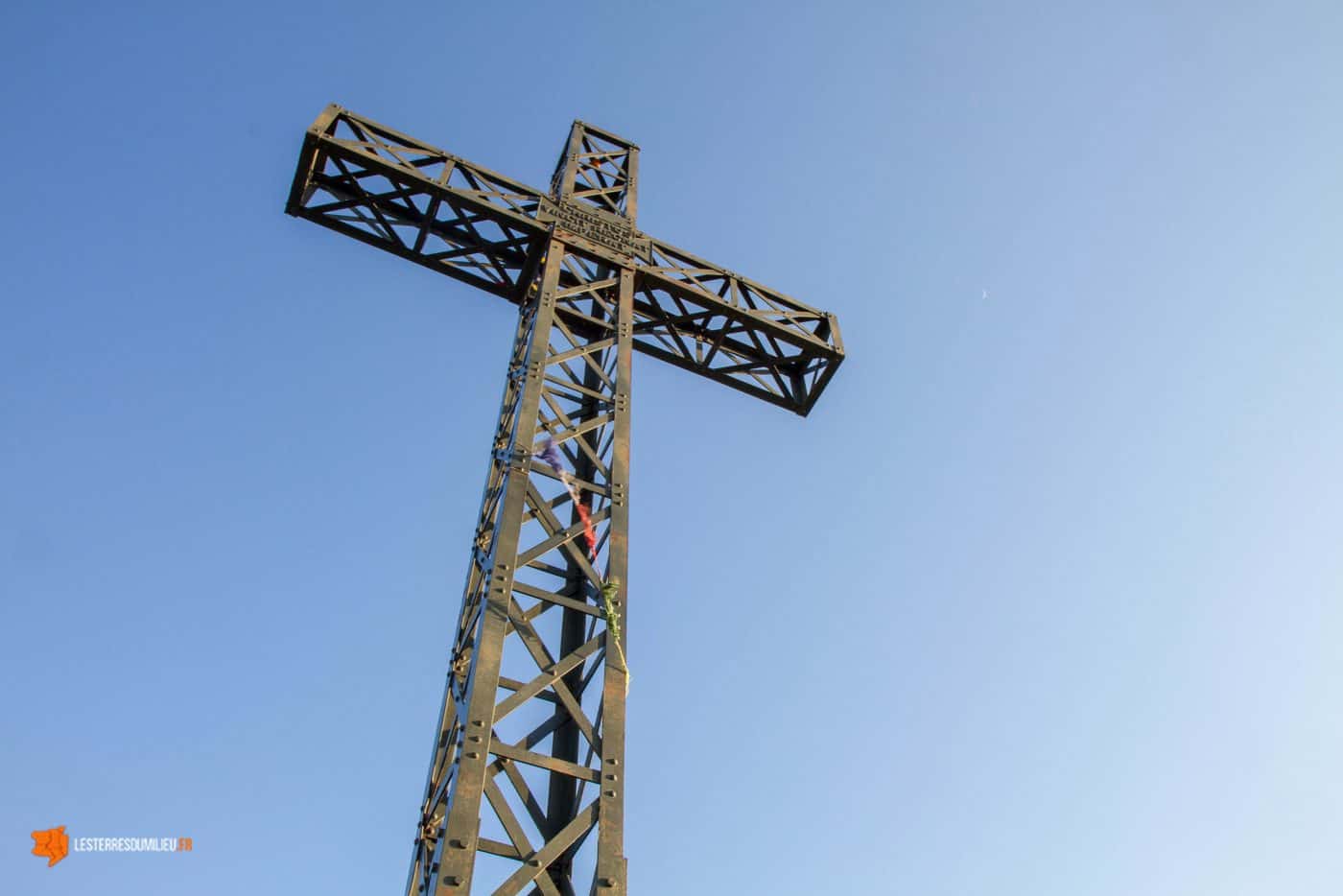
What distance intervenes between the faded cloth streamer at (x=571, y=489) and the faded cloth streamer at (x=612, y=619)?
0.30 m

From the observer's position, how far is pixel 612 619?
5.52 m

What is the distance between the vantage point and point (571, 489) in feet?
20.4

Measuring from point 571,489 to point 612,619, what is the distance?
3.35ft

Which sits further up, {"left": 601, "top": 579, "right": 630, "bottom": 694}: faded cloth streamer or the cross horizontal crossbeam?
the cross horizontal crossbeam

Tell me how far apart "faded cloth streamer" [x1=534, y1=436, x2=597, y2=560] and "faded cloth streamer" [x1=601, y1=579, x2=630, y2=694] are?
303mm

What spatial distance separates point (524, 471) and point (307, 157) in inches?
150

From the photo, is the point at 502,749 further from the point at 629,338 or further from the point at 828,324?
the point at 828,324

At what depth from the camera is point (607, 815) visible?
4.81 meters

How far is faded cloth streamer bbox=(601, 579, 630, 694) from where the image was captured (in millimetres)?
5449

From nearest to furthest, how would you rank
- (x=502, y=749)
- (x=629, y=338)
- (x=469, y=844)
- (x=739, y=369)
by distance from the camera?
(x=469, y=844) → (x=502, y=749) → (x=629, y=338) → (x=739, y=369)

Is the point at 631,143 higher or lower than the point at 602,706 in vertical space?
higher

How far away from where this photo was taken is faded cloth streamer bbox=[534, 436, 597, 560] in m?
5.97

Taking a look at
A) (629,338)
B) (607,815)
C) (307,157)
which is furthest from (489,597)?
(307,157)

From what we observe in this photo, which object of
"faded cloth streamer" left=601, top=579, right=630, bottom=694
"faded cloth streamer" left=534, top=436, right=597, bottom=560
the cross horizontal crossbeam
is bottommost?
"faded cloth streamer" left=601, top=579, right=630, bottom=694
